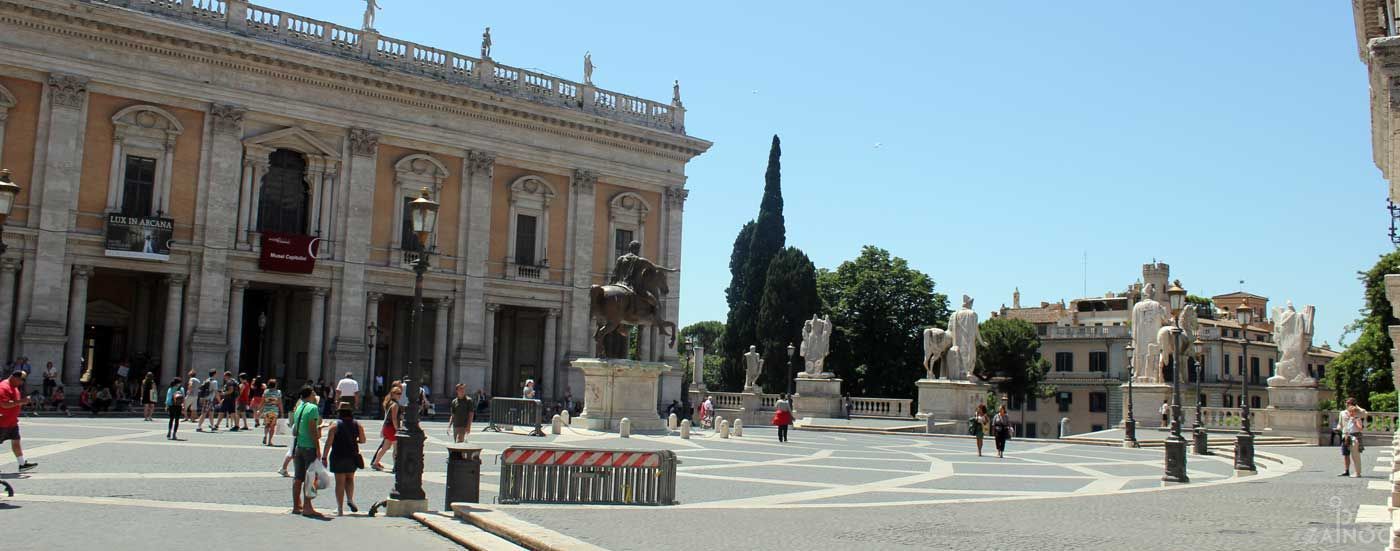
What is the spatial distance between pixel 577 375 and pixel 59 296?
18363mm

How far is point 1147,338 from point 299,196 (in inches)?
1112

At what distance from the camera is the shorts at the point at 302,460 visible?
11742mm

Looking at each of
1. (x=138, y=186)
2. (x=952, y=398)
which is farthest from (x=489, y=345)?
(x=952, y=398)

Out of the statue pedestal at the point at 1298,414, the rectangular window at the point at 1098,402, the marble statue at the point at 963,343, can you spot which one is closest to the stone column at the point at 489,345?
the marble statue at the point at 963,343

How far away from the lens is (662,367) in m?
26.3

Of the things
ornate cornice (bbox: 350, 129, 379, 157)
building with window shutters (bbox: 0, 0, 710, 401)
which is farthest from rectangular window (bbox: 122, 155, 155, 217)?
ornate cornice (bbox: 350, 129, 379, 157)

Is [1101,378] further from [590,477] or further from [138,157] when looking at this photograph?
[590,477]

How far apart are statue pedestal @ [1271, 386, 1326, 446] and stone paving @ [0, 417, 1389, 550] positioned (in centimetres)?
902

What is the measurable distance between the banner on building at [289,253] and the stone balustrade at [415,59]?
6635 mm

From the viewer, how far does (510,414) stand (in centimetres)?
2869

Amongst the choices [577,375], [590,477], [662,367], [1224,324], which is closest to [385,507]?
[590,477]

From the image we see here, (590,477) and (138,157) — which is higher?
(138,157)

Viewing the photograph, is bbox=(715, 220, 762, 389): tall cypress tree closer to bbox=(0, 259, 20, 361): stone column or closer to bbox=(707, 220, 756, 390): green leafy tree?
bbox=(707, 220, 756, 390): green leafy tree

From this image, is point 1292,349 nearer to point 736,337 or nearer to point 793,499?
point 793,499
